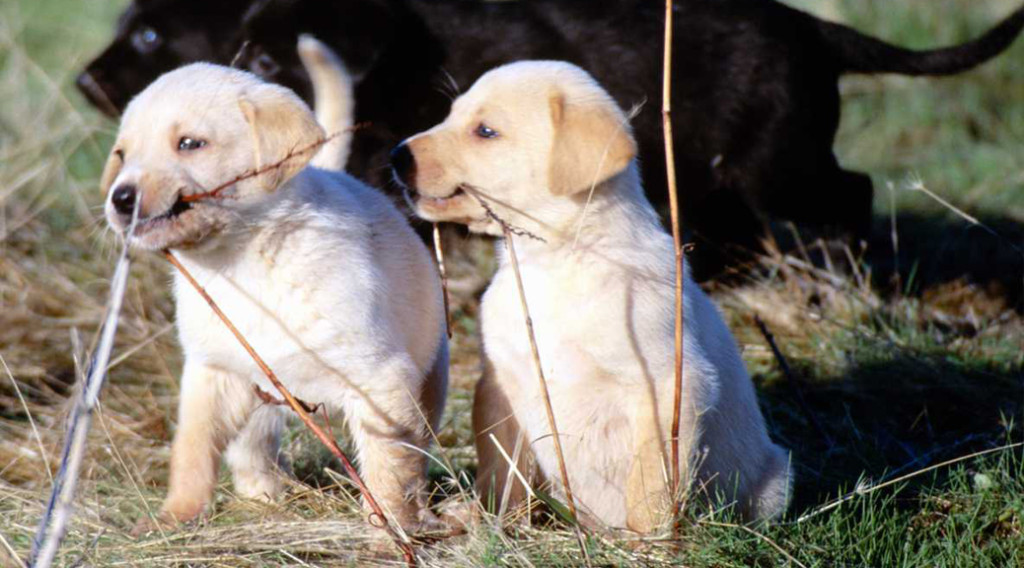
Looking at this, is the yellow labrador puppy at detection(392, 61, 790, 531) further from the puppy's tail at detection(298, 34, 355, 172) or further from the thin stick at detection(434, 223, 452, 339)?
the puppy's tail at detection(298, 34, 355, 172)

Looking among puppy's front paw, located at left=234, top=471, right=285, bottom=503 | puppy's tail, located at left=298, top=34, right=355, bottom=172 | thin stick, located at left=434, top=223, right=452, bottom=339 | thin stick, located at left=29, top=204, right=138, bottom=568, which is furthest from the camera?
puppy's tail, located at left=298, top=34, right=355, bottom=172

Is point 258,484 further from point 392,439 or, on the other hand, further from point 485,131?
point 485,131

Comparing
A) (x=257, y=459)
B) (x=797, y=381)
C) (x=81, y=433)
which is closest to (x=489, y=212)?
(x=257, y=459)

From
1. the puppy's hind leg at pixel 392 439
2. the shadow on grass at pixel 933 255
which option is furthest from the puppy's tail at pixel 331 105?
the shadow on grass at pixel 933 255

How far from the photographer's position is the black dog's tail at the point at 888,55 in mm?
4562

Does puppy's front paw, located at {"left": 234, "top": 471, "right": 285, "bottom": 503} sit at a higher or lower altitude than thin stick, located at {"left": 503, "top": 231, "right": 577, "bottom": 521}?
lower

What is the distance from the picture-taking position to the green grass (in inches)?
101

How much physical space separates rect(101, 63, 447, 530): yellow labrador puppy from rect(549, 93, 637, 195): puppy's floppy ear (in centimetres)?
48

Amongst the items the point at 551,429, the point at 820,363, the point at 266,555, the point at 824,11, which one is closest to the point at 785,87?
the point at 820,363

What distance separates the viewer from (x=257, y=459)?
10.0 feet

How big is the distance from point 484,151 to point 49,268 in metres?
2.65

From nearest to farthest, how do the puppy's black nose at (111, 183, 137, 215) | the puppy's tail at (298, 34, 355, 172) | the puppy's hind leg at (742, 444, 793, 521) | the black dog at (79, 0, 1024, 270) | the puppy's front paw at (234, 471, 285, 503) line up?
the puppy's black nose at (111, 183, 137, 215), the puppy's hind leg at (742, 444, 793, 521), the puppy's front paw at (234, 471, 285, 503), the puppy's tail at (298, 34, 355, 172), the black dog at (79, 0, 1024, 270)

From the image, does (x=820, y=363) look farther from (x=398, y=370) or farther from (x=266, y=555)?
(x=266, y=555)

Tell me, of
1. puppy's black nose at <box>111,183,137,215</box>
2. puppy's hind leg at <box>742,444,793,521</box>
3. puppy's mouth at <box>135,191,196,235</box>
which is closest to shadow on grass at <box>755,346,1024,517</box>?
puppy's hind leg at <box>742,444,793,521</box>
